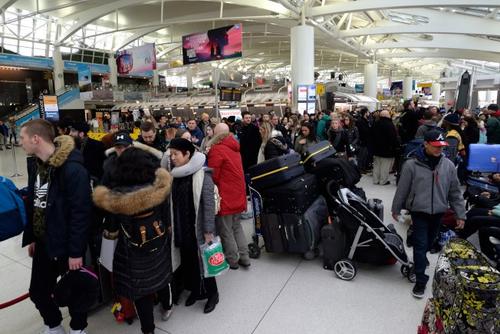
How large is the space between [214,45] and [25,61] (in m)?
23.9

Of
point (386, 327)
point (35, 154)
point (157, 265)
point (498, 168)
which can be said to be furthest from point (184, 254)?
point (498, 168)

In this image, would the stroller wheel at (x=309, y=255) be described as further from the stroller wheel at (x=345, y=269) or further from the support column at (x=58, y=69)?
the support column at (x=58, y=69)

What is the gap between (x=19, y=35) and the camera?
28.6 m

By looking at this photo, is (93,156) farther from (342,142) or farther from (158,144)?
(342,142)

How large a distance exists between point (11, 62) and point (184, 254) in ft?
112

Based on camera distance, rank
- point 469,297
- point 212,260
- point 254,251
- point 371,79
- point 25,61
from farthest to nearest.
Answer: point 371,79
point 25,61
point 254,251
point 212,260
point 469,297

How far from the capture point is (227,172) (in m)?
3.45

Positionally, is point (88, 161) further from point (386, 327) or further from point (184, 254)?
point (386, 327)

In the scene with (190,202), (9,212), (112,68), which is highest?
(112,68)

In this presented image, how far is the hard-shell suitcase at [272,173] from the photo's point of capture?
385 centimetres

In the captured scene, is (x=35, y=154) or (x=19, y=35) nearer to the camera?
(x=35, y=154)

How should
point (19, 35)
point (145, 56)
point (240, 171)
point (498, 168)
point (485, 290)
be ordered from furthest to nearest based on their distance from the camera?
1. point (19, 35)
2. point (145, 56)
3. point (498, 168)
4. point (240, 171)
5. point (485, 290)

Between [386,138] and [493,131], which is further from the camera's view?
[493,131]

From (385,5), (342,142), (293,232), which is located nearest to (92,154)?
(293,232)
